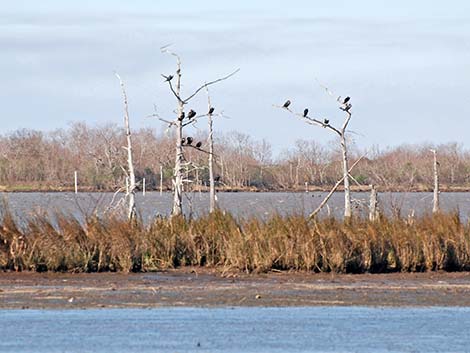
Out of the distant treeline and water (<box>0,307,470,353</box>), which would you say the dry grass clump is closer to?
water (<box>0,307,470,353</box>)

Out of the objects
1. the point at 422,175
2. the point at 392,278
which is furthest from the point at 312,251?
the point at 422,175

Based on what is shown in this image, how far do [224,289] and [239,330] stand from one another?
470 centimetres

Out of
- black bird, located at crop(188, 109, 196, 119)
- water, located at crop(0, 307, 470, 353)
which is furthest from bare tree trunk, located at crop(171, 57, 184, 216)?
water, located at crop(0, 307, 470, 353)

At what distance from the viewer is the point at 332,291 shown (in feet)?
67.3

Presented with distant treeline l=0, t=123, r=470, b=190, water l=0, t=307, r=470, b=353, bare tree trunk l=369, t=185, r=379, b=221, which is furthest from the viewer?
distant treeline l=0, t=123, r=470, b=190

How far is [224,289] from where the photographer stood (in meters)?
20.7

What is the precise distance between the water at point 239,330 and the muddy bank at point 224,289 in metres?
0.84

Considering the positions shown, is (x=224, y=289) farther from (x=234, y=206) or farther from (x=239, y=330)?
(x=234, y=206)

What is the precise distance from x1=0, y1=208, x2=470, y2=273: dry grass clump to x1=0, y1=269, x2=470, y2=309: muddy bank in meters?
0.37

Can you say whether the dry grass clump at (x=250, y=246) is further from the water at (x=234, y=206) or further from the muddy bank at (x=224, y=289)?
the water at (x=234, y=206)

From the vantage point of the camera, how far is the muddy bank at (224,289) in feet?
62.3

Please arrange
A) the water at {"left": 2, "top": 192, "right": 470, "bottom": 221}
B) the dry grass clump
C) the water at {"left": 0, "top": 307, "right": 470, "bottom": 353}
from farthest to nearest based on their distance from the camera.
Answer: the water at {"left": 2, "top": 192, "right": 470, "bottom": 221}
the dry grass clump
the water at {"left": 0, "top": 307, "right": 470, "bottom": 353}

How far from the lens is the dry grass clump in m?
23.0

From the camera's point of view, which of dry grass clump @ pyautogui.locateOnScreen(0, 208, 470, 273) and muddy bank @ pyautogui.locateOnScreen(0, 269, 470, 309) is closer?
muddy bank @ pyautogui.locateOnScreen(0, 269, 470, 309)
